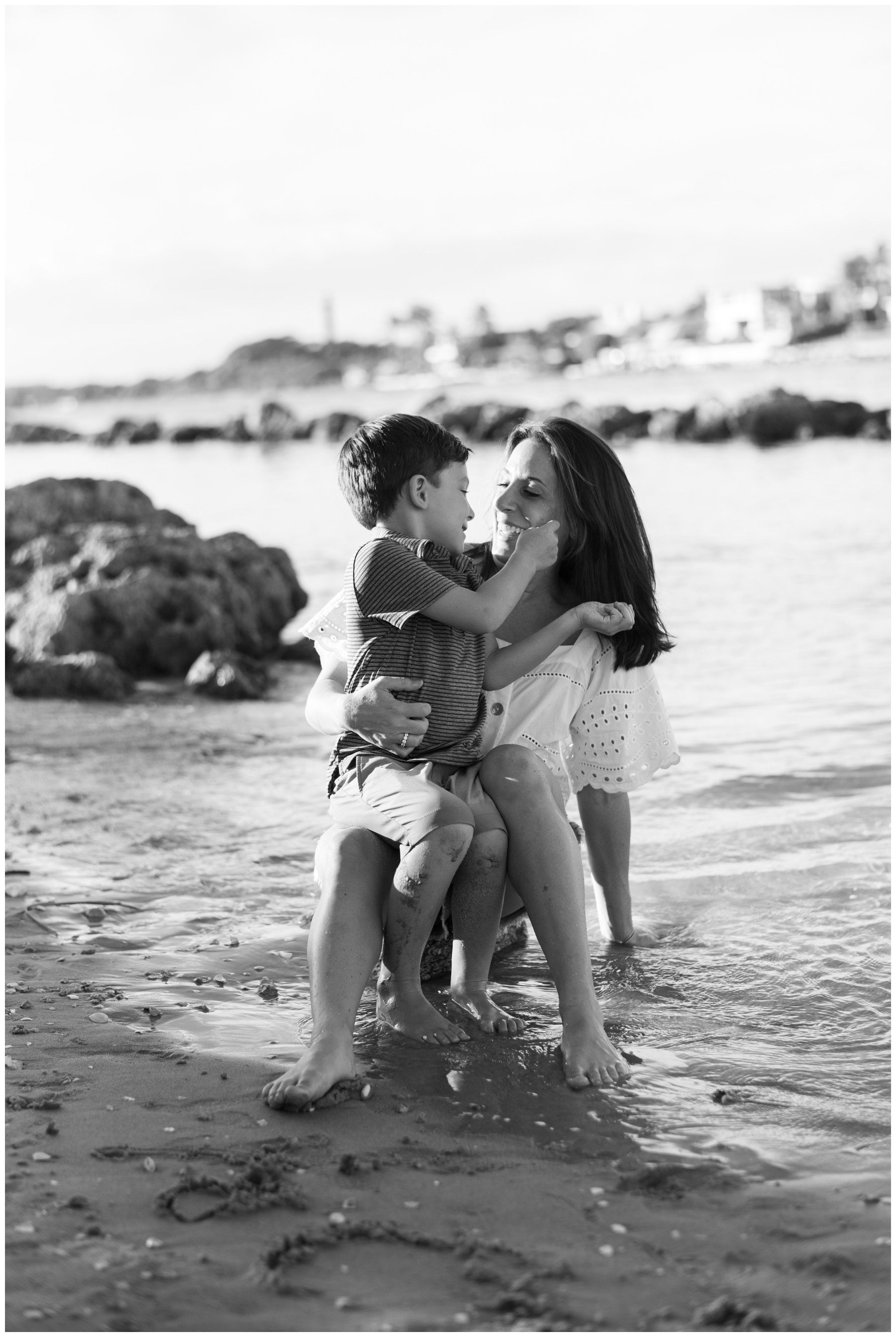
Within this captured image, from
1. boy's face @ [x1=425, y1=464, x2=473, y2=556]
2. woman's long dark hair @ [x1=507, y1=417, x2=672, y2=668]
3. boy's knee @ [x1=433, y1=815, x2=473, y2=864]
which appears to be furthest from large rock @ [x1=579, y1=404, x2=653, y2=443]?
boy's knee @ [x1=433, y1=815, x2=473, y2=864]

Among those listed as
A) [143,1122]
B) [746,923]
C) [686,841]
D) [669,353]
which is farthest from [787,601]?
[669,353]

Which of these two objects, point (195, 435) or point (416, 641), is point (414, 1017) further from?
point (195, 435)

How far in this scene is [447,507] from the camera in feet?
11.9

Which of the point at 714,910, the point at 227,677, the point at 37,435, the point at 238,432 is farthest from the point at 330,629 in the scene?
the point at 37,435

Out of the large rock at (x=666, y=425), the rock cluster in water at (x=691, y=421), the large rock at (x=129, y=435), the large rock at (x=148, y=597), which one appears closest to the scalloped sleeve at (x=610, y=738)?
the large rock at (x=148, y=597)

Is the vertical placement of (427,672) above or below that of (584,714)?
above

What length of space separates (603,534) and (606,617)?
310 millimetres

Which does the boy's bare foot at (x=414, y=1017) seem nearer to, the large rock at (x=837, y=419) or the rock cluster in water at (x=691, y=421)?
the rock cluster in water at (x=691, y=421)

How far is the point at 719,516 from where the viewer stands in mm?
18047

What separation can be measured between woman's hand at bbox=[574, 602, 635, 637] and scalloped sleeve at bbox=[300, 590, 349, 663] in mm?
685

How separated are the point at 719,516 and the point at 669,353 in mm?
90390

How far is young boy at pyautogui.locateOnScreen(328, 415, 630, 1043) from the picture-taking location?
337cm

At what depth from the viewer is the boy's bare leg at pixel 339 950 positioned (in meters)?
3.03

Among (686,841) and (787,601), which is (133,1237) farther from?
(787,601)
